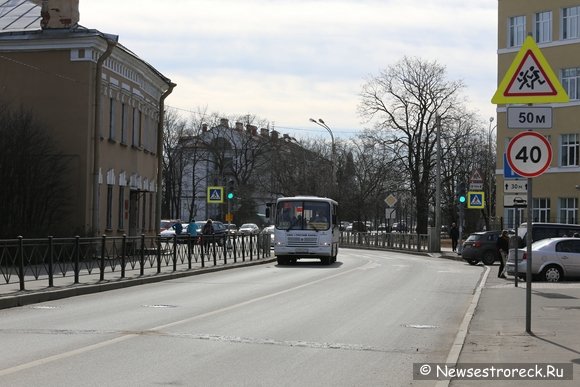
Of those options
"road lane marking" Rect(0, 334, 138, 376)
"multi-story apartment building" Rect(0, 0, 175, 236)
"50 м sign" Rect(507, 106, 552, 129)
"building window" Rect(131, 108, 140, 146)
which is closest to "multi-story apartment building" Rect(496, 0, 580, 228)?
"building window" Rect(131, 108, 140, 146)

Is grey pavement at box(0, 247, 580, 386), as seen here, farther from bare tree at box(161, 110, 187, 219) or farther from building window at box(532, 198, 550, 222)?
bare tree at box(161, 110, 187, 219)

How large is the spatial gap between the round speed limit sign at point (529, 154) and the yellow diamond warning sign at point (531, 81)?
1.72 feet

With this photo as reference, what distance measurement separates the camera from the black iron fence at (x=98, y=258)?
18.3 m

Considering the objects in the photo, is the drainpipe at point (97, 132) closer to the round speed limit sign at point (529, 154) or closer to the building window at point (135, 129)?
the building window at point (135, 129)

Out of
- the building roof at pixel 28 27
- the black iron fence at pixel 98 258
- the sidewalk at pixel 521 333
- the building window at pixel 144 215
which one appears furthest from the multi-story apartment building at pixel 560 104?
the sidewalk at pixel 521 333

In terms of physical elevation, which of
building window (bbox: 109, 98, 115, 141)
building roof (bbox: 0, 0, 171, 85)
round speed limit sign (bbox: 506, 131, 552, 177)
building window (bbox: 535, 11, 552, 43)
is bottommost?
round speed limit sign (bbox: 506, 131, 552, 177)

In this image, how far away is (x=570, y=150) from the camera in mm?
52375

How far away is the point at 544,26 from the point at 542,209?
11.1 metres

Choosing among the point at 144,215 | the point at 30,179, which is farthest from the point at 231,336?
the point at 144,215

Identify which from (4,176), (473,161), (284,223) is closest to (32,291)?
(4,176)

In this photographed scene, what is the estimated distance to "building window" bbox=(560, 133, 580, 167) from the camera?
51938 millimetres

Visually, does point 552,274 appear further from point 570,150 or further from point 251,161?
point 251,161

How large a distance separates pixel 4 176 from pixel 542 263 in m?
17.8

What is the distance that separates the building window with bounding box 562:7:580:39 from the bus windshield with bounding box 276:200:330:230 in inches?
941
